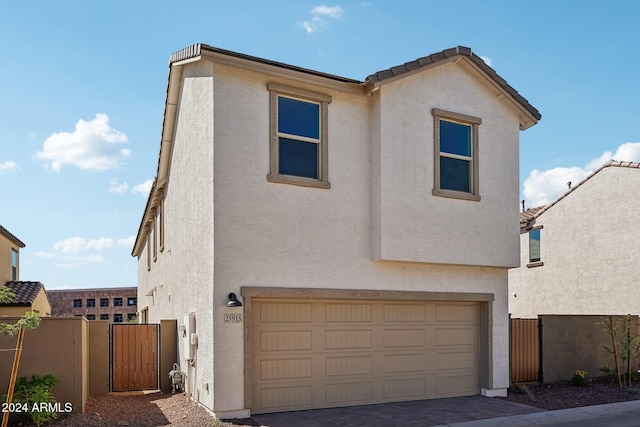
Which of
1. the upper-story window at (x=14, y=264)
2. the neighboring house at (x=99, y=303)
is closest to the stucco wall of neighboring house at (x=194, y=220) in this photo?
the upper-story window at (x=14, y=264)

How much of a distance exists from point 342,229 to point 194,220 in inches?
125

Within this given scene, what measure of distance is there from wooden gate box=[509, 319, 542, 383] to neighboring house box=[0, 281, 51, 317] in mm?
14312

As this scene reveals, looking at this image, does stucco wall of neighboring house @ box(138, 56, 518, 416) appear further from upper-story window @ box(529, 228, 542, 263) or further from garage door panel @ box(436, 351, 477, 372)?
upper-story window @ box(529, 228, 542, 263)

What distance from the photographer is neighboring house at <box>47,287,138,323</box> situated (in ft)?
163

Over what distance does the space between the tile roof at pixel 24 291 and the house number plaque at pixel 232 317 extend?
506 inches

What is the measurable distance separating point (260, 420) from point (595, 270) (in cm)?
1512

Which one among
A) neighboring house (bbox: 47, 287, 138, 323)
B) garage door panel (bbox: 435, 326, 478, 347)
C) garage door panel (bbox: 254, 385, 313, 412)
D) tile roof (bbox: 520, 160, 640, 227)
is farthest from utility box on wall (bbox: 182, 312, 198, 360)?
neighboring house (bbox: 47, 287, 138, 323)

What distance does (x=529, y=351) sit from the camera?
14.5 m

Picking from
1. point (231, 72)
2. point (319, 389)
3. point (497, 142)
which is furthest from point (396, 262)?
point (231, 72)

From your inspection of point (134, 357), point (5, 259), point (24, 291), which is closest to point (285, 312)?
point (134, 357)

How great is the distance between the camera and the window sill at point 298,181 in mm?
10773

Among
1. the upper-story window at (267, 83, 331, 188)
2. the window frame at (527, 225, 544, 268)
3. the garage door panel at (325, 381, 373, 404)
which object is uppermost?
the upper-story window at (267, 83, 331, 188)

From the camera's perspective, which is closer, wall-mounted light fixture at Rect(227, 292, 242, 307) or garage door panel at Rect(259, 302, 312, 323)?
wall-mounted light fixture at Rect(227, 292, 242, 307)

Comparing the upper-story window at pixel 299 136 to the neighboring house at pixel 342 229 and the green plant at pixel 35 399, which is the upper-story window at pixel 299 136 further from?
the green plant at pixel 35 399
